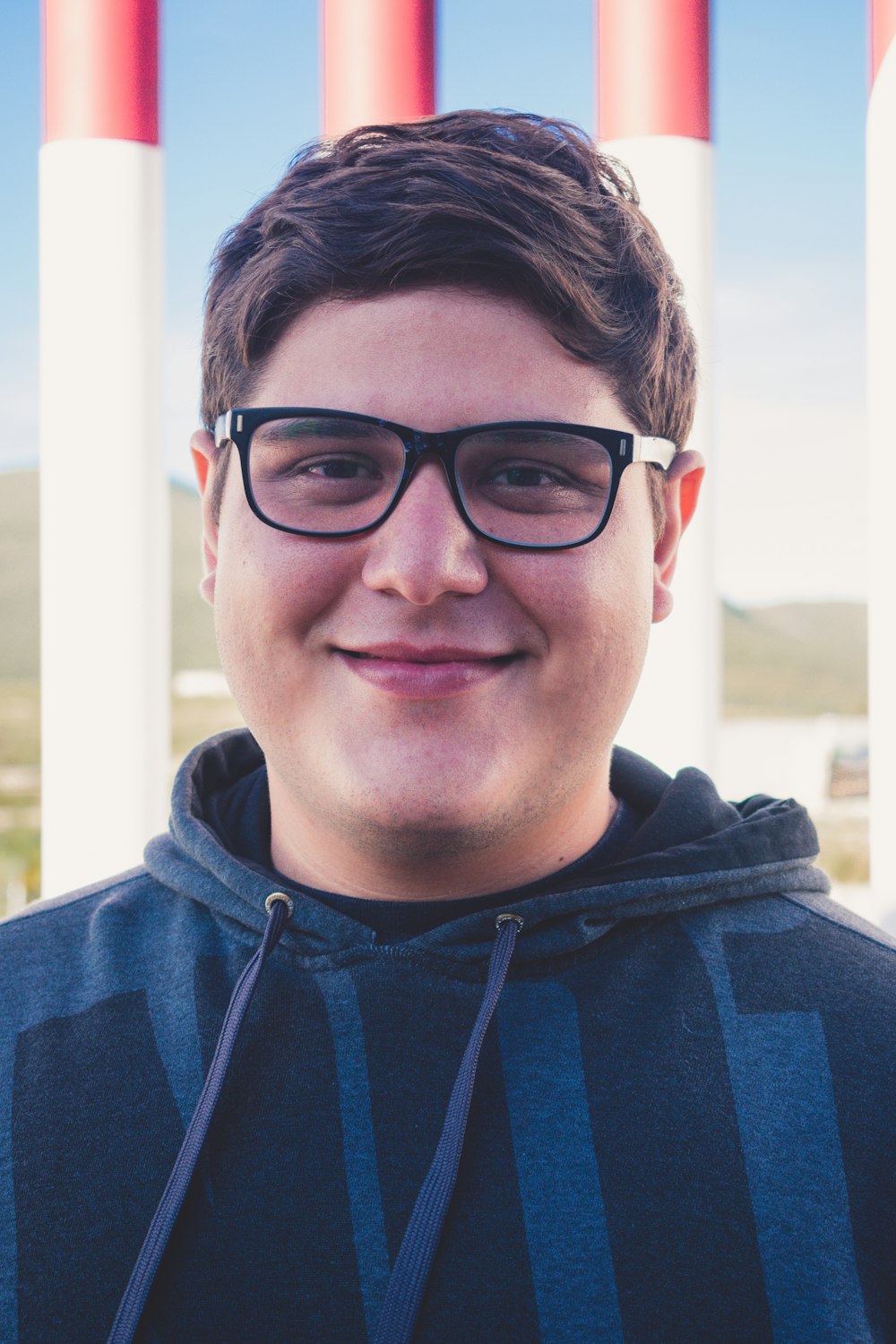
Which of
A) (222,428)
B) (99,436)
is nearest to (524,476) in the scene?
(222,428)

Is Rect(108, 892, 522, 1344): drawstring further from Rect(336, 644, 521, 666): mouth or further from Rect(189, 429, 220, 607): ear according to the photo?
Rect(189, 429, 220, 607): ear

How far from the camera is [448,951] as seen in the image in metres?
2.14

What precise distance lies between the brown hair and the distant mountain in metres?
61.4

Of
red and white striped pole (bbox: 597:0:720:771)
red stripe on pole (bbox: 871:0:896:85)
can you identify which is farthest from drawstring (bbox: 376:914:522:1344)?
red stripe on pole (bbox: 871:0:896:85)

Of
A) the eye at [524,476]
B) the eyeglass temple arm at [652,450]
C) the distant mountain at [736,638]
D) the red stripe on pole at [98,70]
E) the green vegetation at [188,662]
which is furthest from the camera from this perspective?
the distant mountain at [736,638]

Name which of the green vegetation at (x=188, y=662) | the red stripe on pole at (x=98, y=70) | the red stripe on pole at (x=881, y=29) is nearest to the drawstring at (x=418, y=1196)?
the red stripe on pole at (x=98, y=70)

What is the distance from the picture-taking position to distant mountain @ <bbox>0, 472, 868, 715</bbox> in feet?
235

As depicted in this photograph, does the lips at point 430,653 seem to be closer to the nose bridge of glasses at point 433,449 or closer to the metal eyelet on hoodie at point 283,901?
the nose bridge of glasses at point 433,449

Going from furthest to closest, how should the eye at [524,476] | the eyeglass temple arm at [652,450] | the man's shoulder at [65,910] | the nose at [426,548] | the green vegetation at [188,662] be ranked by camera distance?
the green vegetation at [188,662], the man's shoulder at [65,910], the eyeglass temple arm at [652,450], the eye at [524,476], the nose at [426,548]

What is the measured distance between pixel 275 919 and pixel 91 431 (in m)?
4.52

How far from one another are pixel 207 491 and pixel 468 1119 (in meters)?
1.38

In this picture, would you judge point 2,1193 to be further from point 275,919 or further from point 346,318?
point 346,318

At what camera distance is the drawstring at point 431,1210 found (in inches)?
70.7

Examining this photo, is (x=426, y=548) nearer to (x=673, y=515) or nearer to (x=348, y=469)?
(x=348, y=469)
